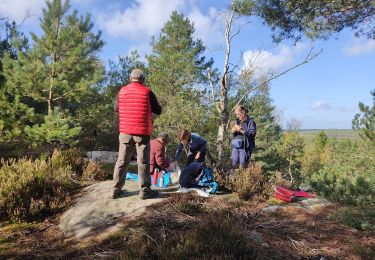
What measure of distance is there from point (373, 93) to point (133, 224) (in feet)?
21.6

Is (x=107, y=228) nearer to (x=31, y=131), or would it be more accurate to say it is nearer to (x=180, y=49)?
(x=31, y=131)

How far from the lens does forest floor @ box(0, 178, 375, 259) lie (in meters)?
3.64

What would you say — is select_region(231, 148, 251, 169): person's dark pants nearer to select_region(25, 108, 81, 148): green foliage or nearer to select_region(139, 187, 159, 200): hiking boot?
select_region(139, 187, 159, 200): hiking boot

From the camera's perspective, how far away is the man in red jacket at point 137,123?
17.8 feet

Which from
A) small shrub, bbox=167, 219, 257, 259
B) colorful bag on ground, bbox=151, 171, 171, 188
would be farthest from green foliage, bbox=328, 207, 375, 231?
colorful bag on ground, bbox=151, 171, 171, 188

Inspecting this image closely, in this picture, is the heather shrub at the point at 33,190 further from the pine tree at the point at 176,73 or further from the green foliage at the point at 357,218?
the pine tree at the point at 176,73

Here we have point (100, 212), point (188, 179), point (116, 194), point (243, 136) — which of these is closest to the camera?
point (100, 212)

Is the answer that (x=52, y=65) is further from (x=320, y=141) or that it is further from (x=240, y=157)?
(x=320, y=141)

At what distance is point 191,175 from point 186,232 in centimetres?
246

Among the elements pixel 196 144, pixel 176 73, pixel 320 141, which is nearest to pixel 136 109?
pixel 196 144

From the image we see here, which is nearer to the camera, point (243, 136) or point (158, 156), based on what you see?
point (158, 156)

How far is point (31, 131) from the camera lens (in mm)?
8469

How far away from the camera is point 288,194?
5.99 meters

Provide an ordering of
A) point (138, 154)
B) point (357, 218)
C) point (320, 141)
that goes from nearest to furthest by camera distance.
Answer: point (357, 218), point (138, 154), point (320, 141)
